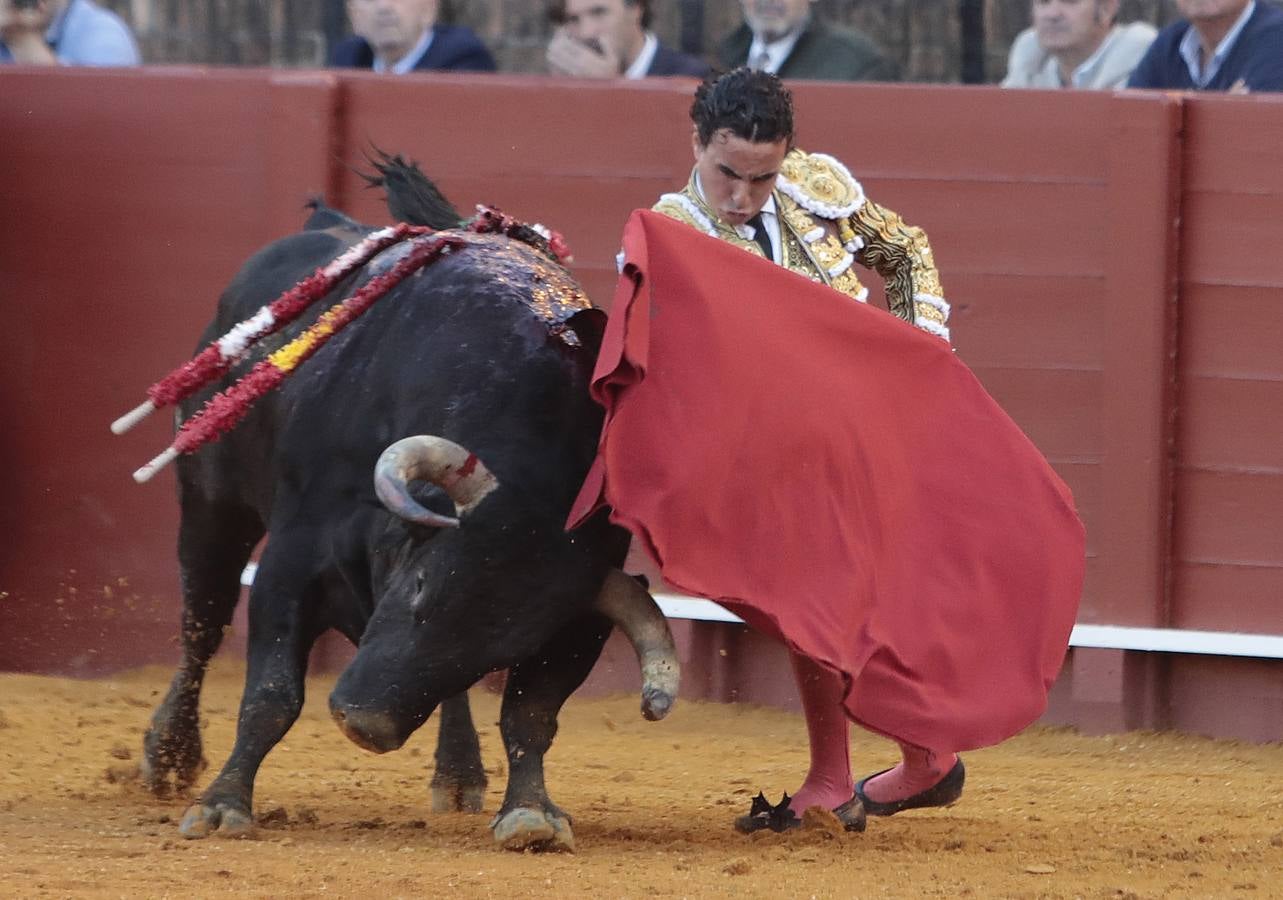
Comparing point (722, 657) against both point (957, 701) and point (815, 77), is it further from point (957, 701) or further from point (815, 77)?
point (957, 701)

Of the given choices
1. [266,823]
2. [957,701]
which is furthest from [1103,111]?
[266,823]

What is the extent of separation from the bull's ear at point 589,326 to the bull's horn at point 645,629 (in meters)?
0.42

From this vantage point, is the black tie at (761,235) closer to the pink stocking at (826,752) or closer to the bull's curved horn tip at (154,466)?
the pink stocking at (826,752)

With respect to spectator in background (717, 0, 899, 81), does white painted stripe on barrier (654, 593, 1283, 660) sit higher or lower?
lower

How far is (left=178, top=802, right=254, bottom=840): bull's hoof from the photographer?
3840 millimetres

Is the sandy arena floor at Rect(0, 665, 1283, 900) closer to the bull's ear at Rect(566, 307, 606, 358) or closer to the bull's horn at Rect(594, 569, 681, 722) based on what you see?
the bull's horn at Rect(594, 569, 681, 722)

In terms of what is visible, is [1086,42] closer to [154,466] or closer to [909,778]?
[909,778]

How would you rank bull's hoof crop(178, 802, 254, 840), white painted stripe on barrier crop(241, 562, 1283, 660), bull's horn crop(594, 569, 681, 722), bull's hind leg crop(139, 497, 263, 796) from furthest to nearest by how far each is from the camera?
white painted stripe on barrier crop(241, 562, 1283, 660), bull's hind leg crop(139, 497, 263, 796), bull's hoof crop(178, 802, 254, 840), bull's horn crop(594, 569, 681, 722)

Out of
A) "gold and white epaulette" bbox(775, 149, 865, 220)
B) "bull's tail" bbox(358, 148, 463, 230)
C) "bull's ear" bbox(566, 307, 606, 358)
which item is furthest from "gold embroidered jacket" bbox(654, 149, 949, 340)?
"bull's tail" bbox(358, 148, 463, 230)

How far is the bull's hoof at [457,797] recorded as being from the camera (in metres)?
4.44

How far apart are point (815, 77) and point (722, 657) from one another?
1.58m

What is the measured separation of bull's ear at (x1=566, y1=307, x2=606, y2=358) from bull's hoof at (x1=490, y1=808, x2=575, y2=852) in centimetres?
78

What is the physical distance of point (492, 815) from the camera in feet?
14.4

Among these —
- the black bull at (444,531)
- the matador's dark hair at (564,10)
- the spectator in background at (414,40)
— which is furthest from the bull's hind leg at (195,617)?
the matador's dark hair at (564,10)
